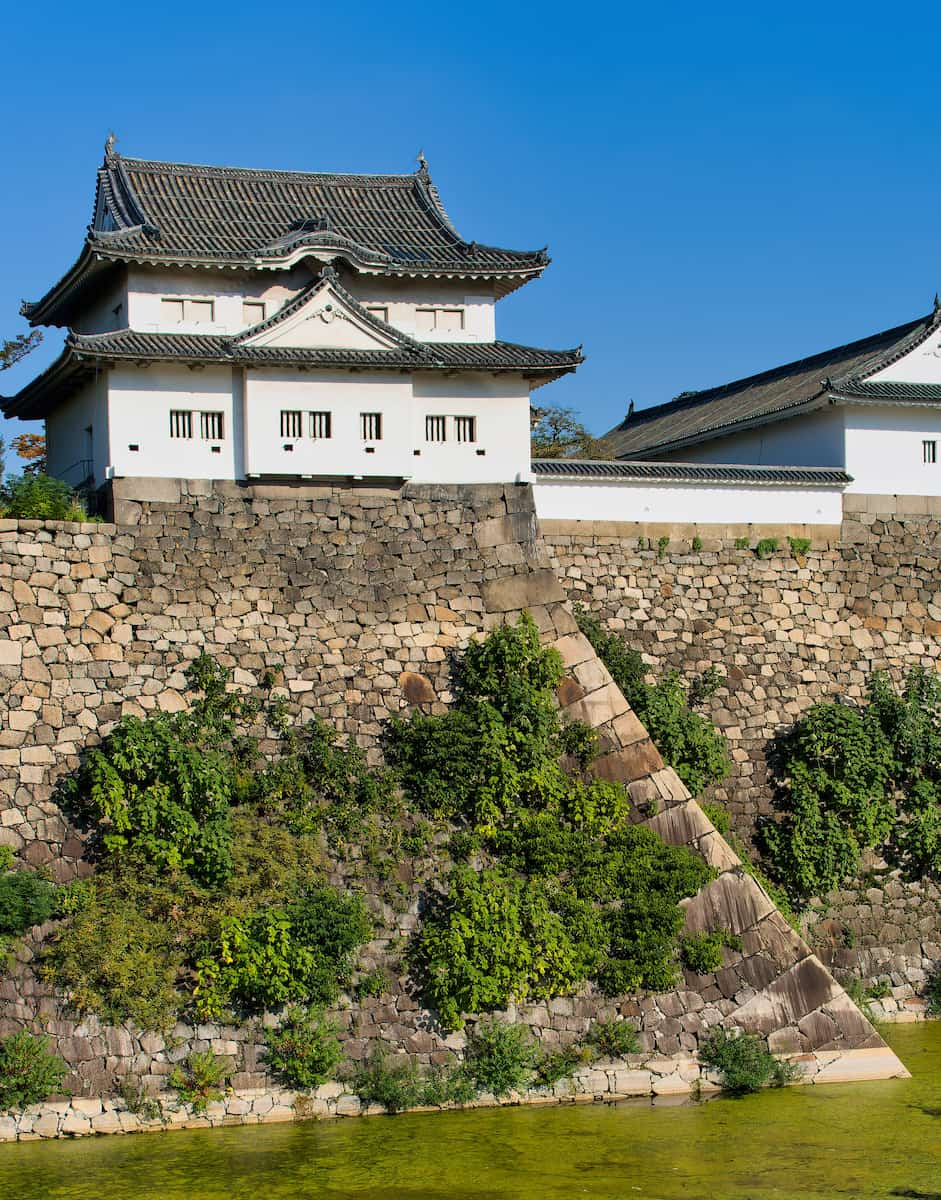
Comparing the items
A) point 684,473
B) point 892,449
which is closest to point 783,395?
point 892,449

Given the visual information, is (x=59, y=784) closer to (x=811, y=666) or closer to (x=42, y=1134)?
(x=42, y=1134)

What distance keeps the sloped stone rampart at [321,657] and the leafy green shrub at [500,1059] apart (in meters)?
0.30

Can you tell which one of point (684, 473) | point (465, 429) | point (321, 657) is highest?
point (465, 429)

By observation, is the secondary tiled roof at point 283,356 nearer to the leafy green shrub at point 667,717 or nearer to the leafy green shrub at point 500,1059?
the leafy green shrub at point 667,717

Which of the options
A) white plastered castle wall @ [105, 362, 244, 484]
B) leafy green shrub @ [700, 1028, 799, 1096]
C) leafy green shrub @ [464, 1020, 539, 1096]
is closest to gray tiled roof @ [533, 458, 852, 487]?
white plastered castle wall @ [105, 362, 244, 484]

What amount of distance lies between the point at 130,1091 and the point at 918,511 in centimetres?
1687

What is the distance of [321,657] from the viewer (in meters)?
23.6

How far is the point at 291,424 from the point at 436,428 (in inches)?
92.9

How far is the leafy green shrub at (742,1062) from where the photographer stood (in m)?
21.6

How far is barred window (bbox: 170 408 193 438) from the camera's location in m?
24.3

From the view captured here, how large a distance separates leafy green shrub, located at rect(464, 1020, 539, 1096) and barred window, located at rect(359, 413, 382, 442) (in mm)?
8893

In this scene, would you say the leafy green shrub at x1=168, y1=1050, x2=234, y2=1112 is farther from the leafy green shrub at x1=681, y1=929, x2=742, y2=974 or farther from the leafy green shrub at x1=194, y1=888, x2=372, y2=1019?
the leafy green shrub at x1=681, y1=929, x2=742, y2=974

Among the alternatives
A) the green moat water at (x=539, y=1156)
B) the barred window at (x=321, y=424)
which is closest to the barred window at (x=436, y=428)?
the barred window at (x=321, y=424)

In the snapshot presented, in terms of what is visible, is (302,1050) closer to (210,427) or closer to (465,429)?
(210,427)
